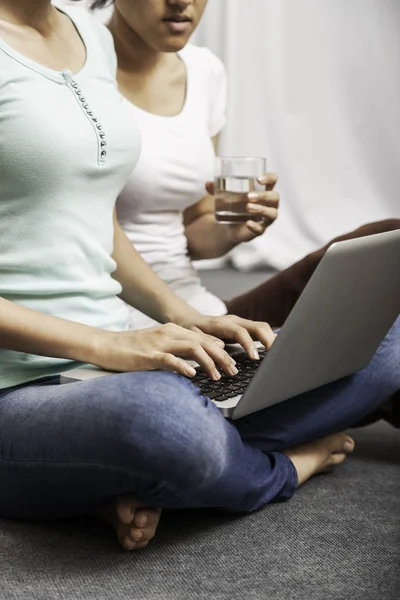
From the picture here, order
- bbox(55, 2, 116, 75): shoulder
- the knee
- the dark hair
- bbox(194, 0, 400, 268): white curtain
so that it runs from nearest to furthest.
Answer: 1. the knee
2. bbox(55, 2, 116, 75): shoulder
3. the dark hair
4. bbox(194, 0, 400, 268): white curtain

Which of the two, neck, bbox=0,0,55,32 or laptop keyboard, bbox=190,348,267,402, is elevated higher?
neck, bbox=0,0,55,32

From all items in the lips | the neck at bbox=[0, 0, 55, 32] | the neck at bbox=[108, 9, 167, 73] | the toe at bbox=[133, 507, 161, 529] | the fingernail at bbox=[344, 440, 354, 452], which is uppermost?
the neck at bbox=[0, 0, 55, 32]

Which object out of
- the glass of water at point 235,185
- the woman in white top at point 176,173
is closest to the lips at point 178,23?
the woman in white top at point 176,173

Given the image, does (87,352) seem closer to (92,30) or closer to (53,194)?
(53,194)

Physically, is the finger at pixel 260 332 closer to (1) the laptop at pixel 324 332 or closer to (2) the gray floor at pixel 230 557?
(1) the laptop at pixel 324 332

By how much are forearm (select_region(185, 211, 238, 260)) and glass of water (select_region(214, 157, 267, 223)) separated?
0.15m

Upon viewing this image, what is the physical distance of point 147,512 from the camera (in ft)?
4.17

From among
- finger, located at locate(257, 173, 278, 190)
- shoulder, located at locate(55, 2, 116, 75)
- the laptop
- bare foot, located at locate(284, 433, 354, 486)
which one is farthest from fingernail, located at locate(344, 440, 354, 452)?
shoulder, located at locate(55, 2, 116, 75)

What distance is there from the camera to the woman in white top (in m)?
1.71

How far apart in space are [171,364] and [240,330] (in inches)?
7.9

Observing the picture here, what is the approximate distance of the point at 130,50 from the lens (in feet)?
5.93

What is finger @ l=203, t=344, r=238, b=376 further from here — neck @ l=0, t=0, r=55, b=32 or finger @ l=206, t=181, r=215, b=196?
finger @ l=206, t=181, r=215, b=196

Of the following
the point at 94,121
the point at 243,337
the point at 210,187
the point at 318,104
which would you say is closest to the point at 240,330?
the point at 243,337

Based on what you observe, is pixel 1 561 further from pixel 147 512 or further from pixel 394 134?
pixel 394 134
